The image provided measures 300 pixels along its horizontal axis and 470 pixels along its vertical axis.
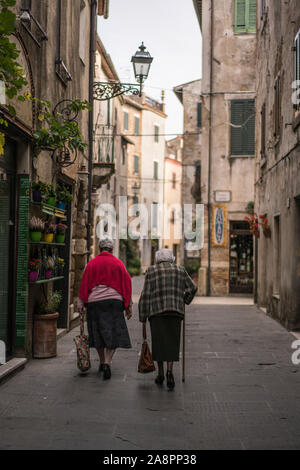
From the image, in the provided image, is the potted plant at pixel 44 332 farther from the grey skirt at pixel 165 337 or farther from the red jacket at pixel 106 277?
the grey skirt at pixel 165 337

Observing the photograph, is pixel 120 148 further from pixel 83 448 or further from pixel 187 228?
pixel 83 448

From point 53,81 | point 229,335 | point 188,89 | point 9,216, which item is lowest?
point 229,335

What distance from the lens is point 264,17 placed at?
17.1 meters

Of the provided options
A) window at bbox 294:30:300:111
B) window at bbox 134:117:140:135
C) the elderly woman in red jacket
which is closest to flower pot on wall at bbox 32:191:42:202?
the elderly woman in red jacket

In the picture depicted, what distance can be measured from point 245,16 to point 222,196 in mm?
6441

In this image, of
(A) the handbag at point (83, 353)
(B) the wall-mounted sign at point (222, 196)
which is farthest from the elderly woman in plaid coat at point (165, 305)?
(B) the wall-mounted sign at point (222, 196)

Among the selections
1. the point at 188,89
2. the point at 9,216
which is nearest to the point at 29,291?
the point at 9,216

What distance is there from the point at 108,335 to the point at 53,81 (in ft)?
13.8

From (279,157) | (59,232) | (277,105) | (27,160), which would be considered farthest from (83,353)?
(277,105)

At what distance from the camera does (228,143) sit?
77.2 feet

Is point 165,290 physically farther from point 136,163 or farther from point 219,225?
point 136,163

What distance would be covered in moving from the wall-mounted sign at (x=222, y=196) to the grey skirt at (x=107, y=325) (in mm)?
15784

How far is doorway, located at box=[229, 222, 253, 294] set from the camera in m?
23.3

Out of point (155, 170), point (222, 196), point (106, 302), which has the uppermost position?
point (155, 170)
